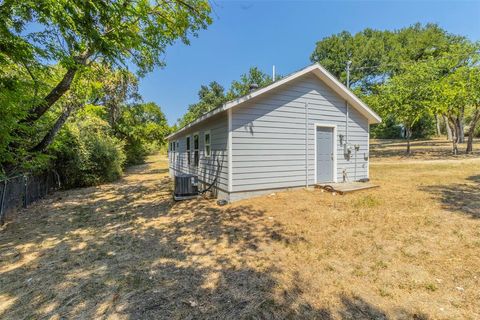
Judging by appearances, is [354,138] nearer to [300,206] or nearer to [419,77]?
[300,206]

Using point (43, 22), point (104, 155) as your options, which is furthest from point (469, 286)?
point (104, 155)

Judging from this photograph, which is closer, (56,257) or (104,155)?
(56,257)

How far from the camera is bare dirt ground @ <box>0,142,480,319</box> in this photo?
8.30 feet

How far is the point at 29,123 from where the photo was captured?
5664 millimetres

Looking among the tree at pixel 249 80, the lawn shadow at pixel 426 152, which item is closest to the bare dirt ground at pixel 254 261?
the lawn shadow at pixel 426 152

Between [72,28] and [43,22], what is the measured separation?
770 millimetres

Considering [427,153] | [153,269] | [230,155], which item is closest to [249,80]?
[427,153]

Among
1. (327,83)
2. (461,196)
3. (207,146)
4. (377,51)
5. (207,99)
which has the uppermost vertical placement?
(377,51)

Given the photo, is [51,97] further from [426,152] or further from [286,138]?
[426,152]

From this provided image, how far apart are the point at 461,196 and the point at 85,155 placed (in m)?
14.6

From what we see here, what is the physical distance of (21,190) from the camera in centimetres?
706

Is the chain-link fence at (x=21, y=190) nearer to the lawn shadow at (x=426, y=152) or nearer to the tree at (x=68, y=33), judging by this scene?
the tree at (x=68, y=33)

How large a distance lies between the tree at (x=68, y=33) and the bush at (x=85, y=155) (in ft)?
15.5

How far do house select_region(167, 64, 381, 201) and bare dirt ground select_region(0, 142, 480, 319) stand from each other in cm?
130
